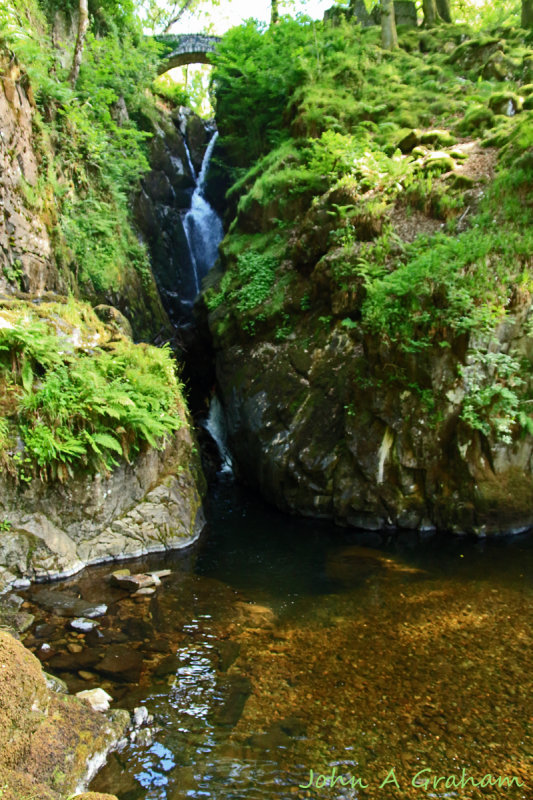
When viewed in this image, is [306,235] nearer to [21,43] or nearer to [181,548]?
[21,43]

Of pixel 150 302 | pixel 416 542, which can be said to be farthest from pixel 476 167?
pixel 150 302

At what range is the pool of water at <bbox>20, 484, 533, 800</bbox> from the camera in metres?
3.28

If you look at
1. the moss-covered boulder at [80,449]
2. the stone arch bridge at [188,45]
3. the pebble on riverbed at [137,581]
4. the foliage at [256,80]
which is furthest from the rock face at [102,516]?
the stone arch bridge at [188,45]

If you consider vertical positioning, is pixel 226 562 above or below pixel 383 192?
below

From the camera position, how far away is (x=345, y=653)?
186 inches

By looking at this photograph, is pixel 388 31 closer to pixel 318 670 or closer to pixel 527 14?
pixel 527 14

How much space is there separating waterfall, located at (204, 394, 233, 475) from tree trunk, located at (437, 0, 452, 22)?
56.7 ft

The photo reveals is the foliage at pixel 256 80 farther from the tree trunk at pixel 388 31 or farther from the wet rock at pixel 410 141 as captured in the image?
the wet rock at pixel 410 141

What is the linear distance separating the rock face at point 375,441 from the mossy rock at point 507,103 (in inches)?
294

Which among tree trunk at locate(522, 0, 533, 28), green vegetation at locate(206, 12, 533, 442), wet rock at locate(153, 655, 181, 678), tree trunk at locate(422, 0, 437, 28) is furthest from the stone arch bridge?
wet rock at locate(153, 655, 181, 678)

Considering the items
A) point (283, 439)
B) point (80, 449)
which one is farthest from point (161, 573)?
point (283, 439)

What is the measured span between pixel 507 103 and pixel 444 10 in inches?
386

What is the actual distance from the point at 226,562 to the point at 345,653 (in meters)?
2.92

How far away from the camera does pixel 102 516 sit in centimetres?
719
